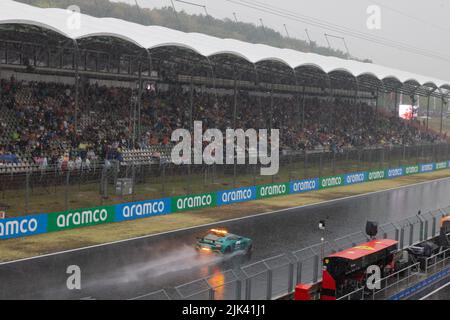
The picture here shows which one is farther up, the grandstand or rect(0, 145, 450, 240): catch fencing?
the grandstand

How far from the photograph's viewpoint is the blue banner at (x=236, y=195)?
3256 centimetres

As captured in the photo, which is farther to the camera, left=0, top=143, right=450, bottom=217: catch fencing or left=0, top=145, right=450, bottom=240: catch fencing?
left=0, top=143, right=450, bottom=217: catch fencing

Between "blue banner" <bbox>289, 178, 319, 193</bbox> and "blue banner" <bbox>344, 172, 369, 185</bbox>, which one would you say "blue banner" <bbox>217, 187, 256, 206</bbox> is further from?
"blue banner" <bbox>344, 172, 369, 185</bbox>

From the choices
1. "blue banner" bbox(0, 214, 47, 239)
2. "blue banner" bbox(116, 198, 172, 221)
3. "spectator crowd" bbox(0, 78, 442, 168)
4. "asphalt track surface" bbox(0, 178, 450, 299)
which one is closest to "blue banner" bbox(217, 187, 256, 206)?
"asphalt track surface" bbox(0, 178, 450, 299)

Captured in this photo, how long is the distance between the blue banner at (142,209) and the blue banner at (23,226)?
4091 mm

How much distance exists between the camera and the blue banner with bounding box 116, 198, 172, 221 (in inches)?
1073

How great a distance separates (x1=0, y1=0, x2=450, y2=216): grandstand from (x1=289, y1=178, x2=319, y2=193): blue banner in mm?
3631

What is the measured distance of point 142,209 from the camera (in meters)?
28.3

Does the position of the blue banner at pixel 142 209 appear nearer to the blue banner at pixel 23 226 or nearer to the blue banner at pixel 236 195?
the blue banner at pixel 236 195

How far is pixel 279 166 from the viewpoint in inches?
1545

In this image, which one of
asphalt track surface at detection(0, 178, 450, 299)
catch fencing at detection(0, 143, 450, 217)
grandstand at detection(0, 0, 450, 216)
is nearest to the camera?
asphalt track surface at detection(0, 178, 450, 299)

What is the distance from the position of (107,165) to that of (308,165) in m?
17.2
